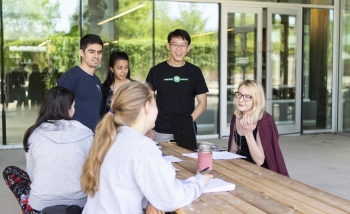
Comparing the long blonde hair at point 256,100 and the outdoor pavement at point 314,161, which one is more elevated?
the long blonde hair at point 256,100

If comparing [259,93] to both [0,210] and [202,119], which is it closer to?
[0,210]

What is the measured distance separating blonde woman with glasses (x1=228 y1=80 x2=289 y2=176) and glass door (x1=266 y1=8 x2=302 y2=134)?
5.47 meters

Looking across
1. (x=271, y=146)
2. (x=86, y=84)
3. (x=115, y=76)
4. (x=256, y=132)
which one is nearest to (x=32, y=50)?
(x=115, y=76)

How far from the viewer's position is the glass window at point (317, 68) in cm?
897

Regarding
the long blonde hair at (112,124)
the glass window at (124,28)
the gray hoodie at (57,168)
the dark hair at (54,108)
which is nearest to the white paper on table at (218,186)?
the long blonde hair at (112,124)

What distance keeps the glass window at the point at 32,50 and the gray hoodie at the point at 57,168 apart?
5392mm

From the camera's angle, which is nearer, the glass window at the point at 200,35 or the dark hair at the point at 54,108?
the dark hair at the point at 54,108

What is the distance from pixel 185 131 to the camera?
11.2 ft

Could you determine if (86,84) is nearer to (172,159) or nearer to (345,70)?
(172,159)

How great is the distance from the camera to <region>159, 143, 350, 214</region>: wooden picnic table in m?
2.04

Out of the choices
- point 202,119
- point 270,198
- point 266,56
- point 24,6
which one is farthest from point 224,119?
point 270,198

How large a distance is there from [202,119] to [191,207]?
647 cm

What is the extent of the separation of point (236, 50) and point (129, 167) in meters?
6.84

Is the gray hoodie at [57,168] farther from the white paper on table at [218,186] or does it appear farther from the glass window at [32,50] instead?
the glass window at [32,50]
